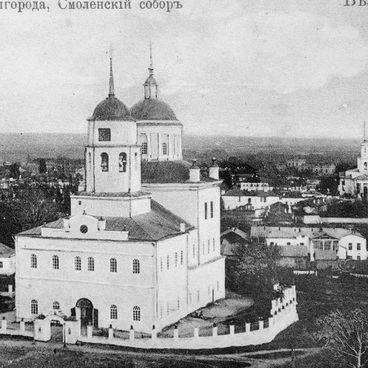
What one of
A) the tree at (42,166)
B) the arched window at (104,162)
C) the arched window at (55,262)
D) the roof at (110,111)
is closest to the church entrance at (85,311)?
the arched window at (55,262)

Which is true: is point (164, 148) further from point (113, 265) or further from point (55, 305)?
point (55, 305)

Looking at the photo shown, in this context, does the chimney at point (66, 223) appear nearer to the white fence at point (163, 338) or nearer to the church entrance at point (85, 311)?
the church entrance at point (85, 311)

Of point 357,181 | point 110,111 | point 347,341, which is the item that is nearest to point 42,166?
point 357,181

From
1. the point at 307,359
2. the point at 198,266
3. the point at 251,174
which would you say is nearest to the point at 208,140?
the point at 198,266

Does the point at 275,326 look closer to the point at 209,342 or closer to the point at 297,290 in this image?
the point at 209,342

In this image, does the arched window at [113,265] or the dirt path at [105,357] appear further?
the arched window at [113,265]

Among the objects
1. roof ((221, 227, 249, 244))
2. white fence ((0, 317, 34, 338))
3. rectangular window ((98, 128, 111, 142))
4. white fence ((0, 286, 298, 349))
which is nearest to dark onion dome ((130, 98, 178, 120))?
rectangular window ((98, 128, 111, 142))
